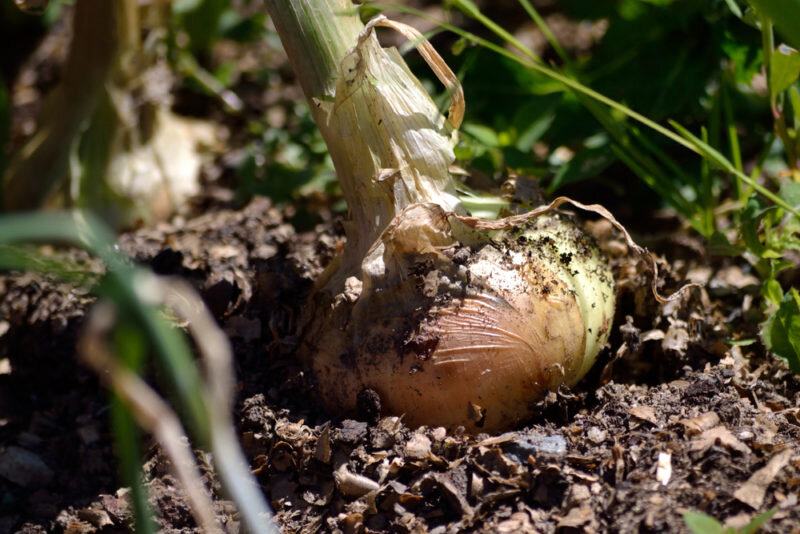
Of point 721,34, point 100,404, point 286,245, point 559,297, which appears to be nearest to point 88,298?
point 100,404

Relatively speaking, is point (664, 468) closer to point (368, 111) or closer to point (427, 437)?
point (427, 437)

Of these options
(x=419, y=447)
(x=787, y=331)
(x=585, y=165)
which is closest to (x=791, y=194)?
(x=787, y=331)

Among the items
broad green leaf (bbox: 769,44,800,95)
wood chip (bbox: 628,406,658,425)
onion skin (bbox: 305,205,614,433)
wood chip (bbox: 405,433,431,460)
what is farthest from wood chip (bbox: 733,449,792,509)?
broad green leaf (bbox: 769,44,800,95)

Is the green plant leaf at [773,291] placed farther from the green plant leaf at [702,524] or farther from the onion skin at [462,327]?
the green plant leaf at [702,524]

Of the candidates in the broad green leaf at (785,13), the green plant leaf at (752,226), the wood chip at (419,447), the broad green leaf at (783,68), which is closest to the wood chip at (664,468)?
the wood chip at (419,447)

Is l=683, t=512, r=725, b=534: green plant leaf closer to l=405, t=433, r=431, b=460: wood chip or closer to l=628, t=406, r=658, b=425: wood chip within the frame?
l=628, t=406, r=658, b=425: wood chip

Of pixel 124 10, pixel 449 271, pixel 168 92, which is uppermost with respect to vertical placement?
pixel 124 10

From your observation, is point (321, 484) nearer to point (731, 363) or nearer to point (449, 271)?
point (449, 271)
